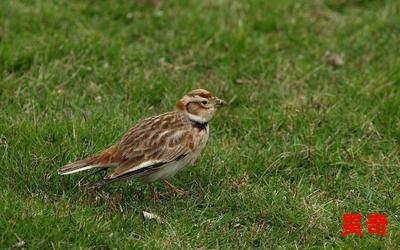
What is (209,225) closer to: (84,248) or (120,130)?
(84,248)

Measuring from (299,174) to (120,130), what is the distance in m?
1.89

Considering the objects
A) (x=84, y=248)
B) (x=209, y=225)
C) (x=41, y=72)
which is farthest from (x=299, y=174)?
(x=41, y=72)

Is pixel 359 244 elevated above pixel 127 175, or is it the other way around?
pixel 127 175

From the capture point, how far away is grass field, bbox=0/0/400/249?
24.1ft

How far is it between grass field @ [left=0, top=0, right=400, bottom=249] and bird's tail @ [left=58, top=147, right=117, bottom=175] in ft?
0.95

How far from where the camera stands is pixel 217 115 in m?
9.48

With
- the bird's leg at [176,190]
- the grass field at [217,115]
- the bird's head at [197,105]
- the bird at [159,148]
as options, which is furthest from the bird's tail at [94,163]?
the bird's head at [197,105]

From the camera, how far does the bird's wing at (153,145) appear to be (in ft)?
24.7

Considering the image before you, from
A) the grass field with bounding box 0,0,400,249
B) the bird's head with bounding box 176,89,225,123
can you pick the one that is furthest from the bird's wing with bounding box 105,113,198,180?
the grass field with bounding box 0,0,400,249

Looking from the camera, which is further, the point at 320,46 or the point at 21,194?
the point at 320,46

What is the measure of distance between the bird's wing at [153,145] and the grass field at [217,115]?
1.20ft

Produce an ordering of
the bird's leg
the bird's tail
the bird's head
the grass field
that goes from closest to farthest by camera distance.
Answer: the grass field, the bird's tail, the bird's leg, the bird's head

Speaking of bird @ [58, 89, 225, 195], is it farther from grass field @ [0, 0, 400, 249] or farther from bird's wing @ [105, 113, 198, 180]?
grass field @ [0, 0, 400, 249]

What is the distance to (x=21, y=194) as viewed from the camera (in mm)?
7559
